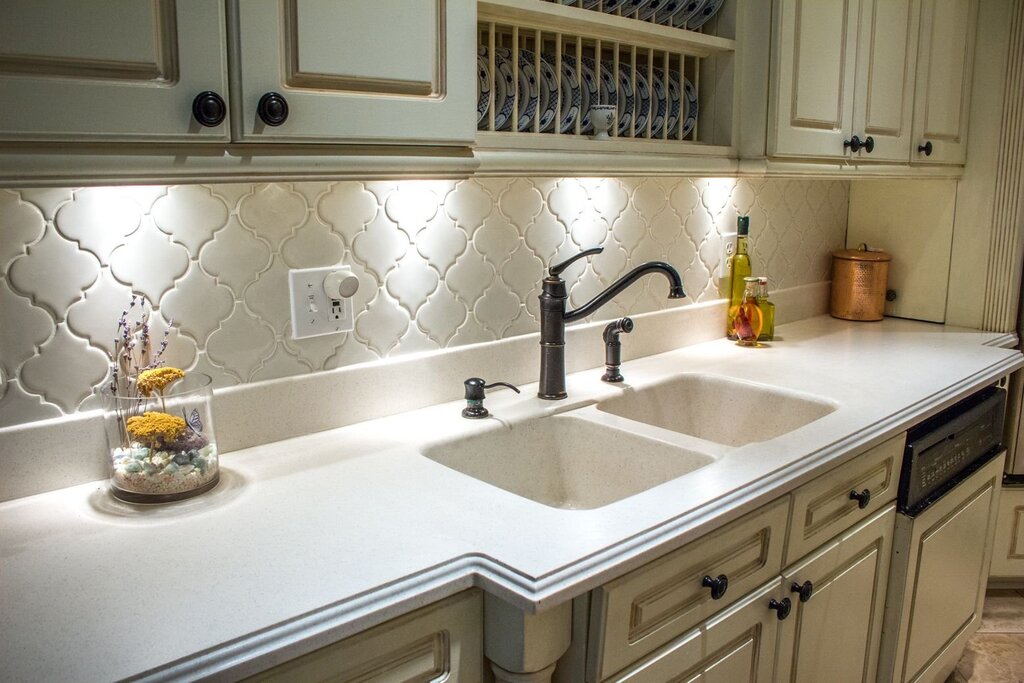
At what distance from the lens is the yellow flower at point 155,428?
1.20 meters

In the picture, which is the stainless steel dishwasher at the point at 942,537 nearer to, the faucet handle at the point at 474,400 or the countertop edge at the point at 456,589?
the countertop edge at the point at 456,589

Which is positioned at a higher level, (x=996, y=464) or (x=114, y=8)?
(x=114, y=8)

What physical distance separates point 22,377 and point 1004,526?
9.27 feet

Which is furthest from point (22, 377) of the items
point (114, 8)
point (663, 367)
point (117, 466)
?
point (663, 367)

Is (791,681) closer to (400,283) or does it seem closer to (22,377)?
(400,283)

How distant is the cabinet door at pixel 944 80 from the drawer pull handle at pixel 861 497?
3.60ft

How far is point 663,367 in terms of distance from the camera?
2.09 metres

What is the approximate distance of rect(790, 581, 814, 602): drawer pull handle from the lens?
1.51m

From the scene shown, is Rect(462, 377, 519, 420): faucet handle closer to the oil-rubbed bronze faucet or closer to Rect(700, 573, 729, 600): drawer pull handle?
the oil-rubbed bronze faucet

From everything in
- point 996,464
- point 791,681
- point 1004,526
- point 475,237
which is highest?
point 475,237

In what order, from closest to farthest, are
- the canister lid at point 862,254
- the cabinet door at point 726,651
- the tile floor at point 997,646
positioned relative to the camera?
the cabinet door at point 726,651 → the tile floor at point 997,646 → the canister lid at point 862,254

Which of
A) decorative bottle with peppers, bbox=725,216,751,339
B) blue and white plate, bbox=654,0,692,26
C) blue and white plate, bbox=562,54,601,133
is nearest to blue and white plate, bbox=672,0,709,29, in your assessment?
blue and white plate, bbox=654,0,692,26

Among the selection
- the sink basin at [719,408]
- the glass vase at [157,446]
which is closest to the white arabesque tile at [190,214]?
the glass vase at [157,446]

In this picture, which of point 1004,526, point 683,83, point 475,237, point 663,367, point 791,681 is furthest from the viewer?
point 1004,526
